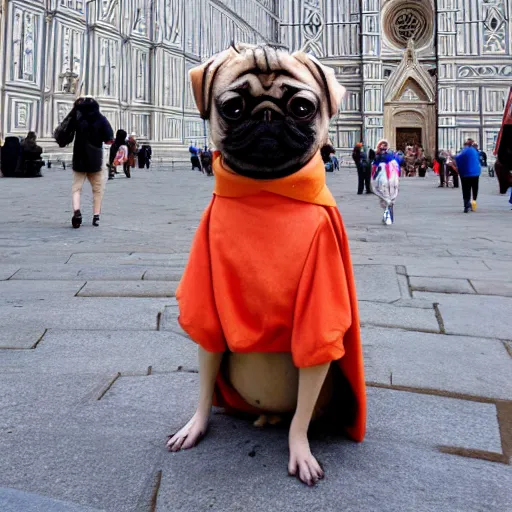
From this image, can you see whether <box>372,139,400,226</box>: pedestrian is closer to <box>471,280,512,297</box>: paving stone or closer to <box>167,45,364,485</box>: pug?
<box>471,280,512,297</box>: paving stone

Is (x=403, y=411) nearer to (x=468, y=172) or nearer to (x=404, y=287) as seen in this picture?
(x=404, y=287)

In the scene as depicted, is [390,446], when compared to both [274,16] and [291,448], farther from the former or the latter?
[274,16]

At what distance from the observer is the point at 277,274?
145 cm

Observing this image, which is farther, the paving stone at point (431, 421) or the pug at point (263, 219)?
the paving stone at point (431, 421)

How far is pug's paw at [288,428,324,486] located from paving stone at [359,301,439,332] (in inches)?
60.3

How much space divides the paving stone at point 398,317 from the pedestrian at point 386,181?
435 cm

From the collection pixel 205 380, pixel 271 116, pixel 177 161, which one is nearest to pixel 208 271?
pixel 205 380

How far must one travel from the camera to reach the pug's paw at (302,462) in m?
1.40

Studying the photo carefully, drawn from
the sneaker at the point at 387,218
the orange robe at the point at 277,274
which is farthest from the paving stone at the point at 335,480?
the sneaker at the point at 387,218

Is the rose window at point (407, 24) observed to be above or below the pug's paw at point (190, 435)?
above

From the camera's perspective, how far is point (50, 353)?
7.81 ft

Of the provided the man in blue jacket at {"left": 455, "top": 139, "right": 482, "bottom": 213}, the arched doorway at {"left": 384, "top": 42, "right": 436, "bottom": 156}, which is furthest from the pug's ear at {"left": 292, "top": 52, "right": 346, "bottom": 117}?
the arched doorway at {"left": 384, "top": 42, "right": 436, "bottom": 156}

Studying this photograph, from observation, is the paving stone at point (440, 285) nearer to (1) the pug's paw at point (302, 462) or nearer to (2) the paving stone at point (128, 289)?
(2) the paving stone at point (128, 289)

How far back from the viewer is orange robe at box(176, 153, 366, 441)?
143cm
